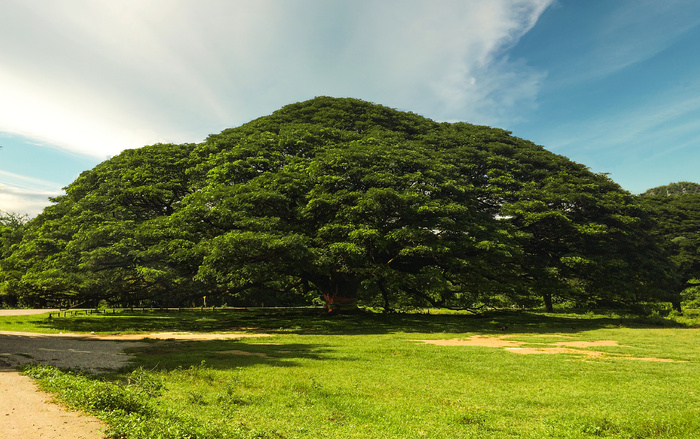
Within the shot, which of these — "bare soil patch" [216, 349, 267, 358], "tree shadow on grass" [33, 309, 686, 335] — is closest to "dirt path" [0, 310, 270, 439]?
"bare soil patch" [216, 349, 267, 358]

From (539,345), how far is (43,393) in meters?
16.7

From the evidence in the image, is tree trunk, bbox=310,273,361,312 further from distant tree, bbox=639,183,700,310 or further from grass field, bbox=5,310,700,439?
distant tree, bbox=639,183,700,310

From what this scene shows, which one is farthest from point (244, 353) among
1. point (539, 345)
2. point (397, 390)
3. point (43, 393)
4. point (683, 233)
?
point (683, 233)

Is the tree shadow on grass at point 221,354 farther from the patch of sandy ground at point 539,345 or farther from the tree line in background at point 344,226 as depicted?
the patch of sandy ground at point 539,345

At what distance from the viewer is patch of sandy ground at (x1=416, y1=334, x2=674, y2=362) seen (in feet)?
45.8

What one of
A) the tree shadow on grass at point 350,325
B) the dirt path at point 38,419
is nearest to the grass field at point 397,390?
the dirt path at point 38,419

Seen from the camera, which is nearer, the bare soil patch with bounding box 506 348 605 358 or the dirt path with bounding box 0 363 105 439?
the dirt path with bounding box 0 363 105 439

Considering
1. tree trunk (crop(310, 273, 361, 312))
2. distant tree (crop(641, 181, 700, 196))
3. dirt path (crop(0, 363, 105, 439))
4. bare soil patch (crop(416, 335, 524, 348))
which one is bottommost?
bare soil patch (crop(416, 335, 524, 348))

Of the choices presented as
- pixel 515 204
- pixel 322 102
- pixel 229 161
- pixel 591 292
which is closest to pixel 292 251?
pixel 229 161

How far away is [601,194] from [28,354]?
36.9m

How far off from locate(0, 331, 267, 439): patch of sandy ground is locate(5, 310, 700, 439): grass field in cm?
36

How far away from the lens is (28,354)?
1218cm

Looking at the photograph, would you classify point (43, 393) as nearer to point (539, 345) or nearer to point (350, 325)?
point (539, 345)

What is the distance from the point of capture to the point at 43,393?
7.66m
